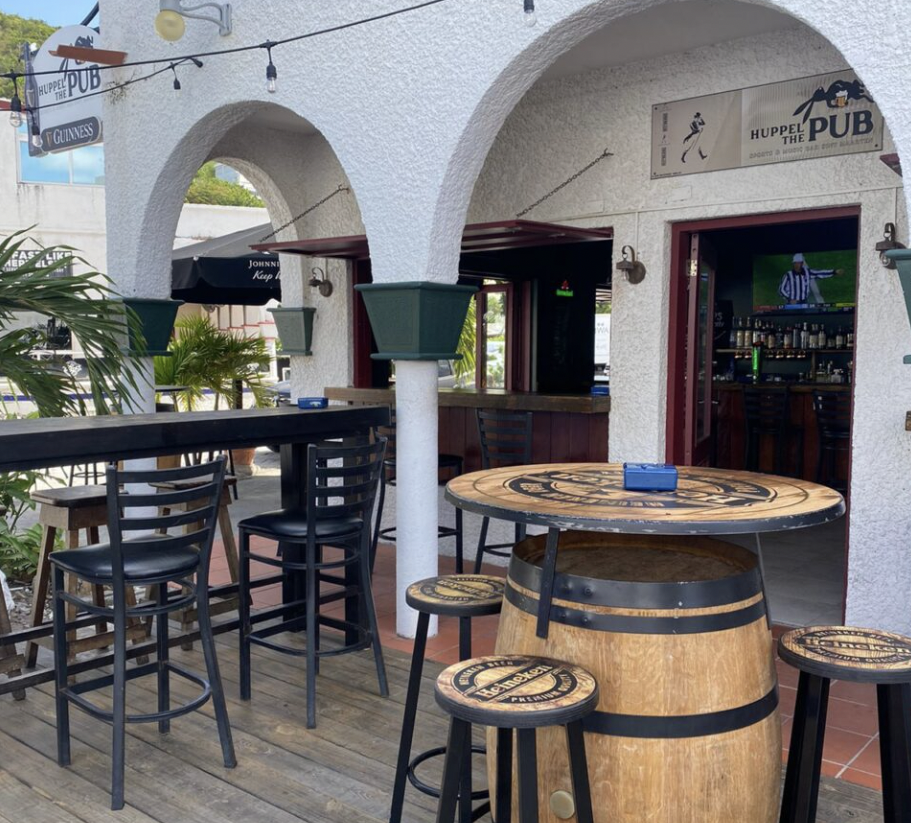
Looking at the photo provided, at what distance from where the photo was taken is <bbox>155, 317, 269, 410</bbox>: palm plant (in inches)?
315

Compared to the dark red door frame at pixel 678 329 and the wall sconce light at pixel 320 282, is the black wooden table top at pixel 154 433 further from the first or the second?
the wall sconce light at pixel 320 282

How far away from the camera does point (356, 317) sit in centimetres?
641

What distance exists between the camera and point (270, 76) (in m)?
4.39

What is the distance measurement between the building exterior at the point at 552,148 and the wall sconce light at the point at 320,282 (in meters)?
1.32

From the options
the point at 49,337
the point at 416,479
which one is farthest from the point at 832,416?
the point at 49,337

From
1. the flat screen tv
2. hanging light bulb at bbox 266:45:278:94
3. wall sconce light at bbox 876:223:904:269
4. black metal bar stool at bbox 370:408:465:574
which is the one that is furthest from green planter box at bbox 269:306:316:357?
the flat screen tv

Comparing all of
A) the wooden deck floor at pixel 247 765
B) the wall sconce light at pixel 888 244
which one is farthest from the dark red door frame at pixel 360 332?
the wall sconce light at pixel 888 244

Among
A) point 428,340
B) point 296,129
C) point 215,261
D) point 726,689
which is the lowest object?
point 726,689

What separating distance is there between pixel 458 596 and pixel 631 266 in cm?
290

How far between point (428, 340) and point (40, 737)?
214cm

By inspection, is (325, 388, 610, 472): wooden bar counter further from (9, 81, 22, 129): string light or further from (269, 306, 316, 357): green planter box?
(9, 81, 22, 129): string light

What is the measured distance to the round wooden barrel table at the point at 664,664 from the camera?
1.96m

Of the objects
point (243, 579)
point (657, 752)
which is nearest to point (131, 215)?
point (243, 579)

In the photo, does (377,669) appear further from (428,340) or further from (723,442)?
(723,442)
